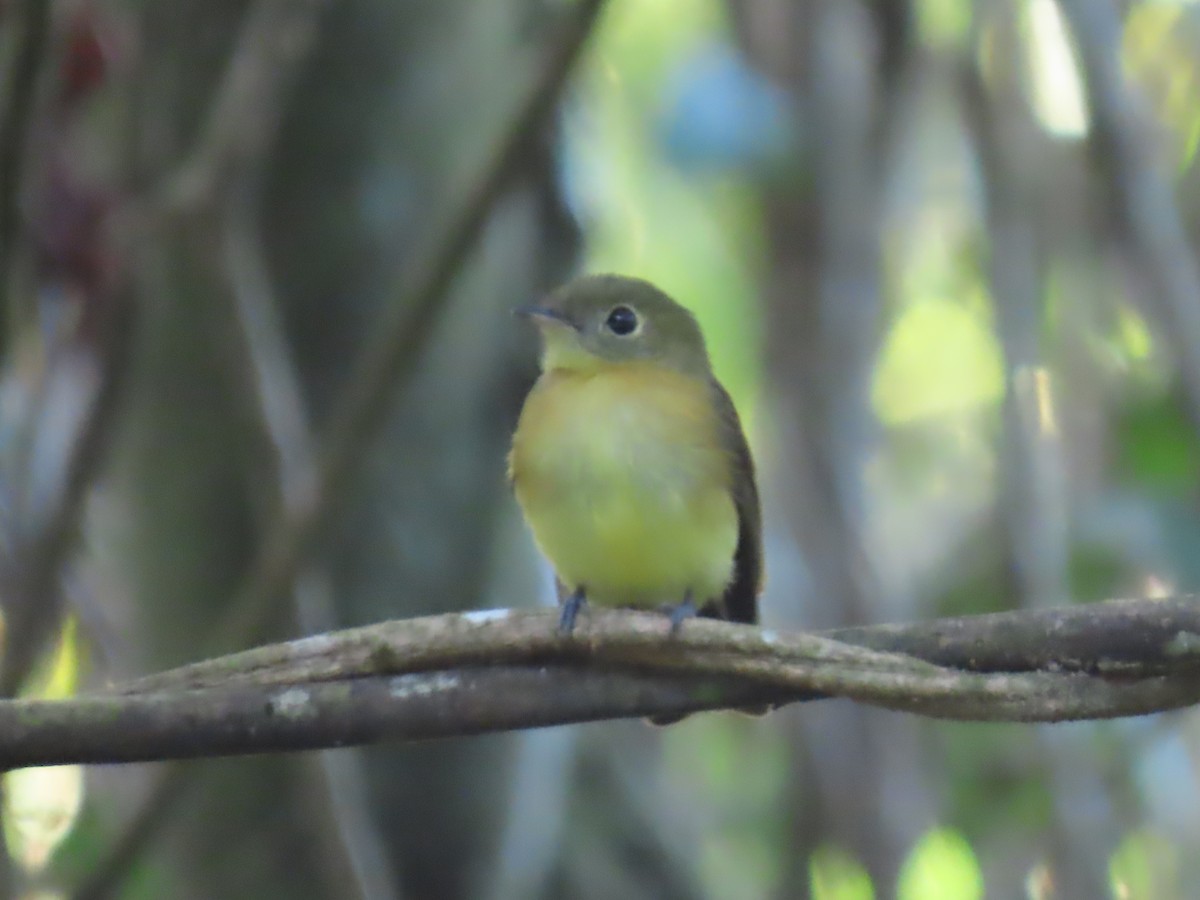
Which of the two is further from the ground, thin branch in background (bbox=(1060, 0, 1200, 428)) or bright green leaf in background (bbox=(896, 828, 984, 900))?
thin branch in background (bbox=(1060, 0, 1200, 428))

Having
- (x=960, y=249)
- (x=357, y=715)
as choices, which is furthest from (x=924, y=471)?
(x=357, y=715)

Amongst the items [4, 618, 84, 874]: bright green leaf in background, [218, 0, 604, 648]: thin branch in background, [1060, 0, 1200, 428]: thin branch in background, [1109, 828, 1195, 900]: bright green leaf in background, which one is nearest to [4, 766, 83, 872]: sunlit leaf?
[4, 618, 84, 874]: bright green leaf in background

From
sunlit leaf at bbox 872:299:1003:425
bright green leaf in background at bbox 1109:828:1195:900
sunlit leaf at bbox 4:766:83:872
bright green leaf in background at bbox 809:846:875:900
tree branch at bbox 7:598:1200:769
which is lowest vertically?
tree branch at bbox 7:598:1200:769

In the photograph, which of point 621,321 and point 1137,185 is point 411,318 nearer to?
point 621,321

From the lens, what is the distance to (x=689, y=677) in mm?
1550

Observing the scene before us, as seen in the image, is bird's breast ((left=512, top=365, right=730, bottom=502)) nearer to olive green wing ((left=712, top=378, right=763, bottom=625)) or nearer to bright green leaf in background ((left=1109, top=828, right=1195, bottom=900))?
olive green wing ((left=712, top=378, right=763, bottom=625))

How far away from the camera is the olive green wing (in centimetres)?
309

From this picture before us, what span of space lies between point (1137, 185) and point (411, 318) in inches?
49.1

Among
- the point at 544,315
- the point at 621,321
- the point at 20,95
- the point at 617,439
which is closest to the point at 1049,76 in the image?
the point at 621,321

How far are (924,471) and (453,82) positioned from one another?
6.45ft

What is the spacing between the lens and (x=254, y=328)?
3207 mm

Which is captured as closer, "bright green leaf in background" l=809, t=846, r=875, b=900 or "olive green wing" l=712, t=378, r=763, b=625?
"olive green wing" l=712, t=378, r=763, b=625

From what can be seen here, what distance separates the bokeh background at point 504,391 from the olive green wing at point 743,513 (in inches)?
14.5

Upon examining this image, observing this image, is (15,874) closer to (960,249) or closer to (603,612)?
(603,612)
